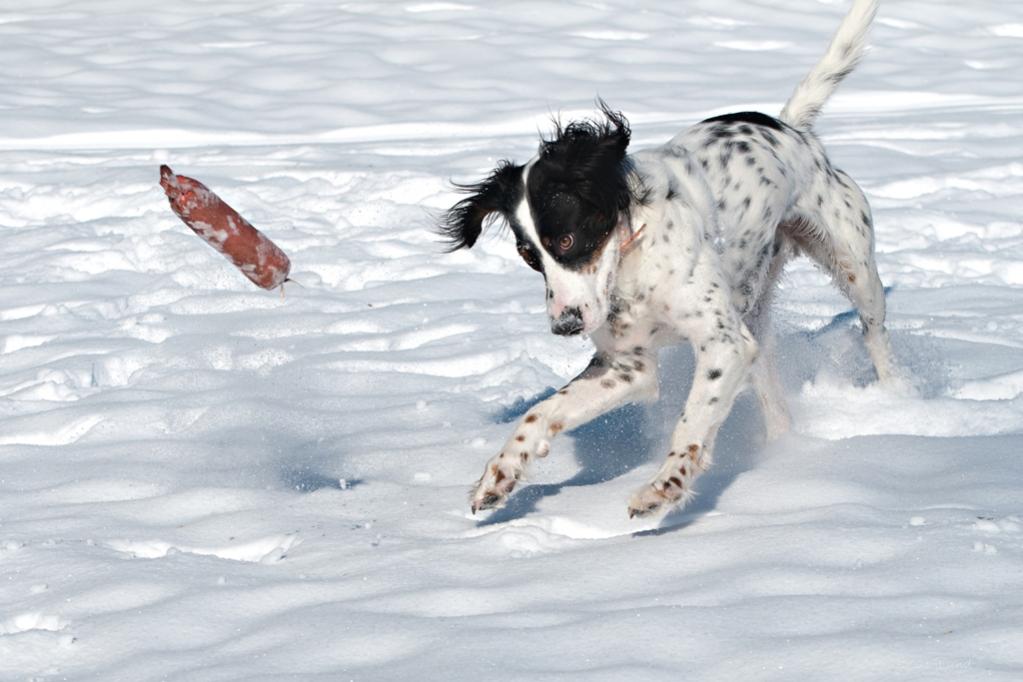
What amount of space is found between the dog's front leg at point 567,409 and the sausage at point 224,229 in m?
0.96

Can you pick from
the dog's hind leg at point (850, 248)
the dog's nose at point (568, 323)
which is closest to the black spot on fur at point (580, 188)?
the dog's nose at point (568, 323)

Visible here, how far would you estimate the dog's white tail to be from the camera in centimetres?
470

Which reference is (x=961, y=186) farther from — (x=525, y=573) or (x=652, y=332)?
(x=525, y=573)

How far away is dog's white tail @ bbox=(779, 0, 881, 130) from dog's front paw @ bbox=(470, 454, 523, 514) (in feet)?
6.10

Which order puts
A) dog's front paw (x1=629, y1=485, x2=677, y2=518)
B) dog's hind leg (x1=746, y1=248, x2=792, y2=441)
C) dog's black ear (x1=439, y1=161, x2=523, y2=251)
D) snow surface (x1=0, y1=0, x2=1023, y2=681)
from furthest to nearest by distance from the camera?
1. dog's hind leg (x1=746, y1=248, x2=792, y2=441)
2. dog's black ear (x1=439, y1=161, x2=523, y2=251)
3. dog's front paw (x1=629, y1=485, x2=677, y2=518)
4. snow surface (x1=0, y1=0, x2=1023, y2=681)

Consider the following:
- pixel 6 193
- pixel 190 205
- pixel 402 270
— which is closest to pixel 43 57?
pixel 6 193

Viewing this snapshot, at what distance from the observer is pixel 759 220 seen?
4059mm

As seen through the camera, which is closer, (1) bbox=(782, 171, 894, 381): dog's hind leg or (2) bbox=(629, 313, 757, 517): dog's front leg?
(2) bbox=(629, 313, 757, 517): dog's front leg

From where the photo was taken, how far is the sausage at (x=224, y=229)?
3.72 metres

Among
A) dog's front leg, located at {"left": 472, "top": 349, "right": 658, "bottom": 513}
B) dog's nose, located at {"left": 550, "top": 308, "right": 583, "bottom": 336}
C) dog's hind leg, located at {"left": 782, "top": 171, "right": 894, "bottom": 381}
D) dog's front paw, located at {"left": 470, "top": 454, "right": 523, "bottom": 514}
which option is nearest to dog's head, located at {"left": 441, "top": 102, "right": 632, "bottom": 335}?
dog's nose, located at {"left": 550, "top": 308, "right": 583, "bottom": 336}

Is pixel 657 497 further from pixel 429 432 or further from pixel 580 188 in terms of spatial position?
pixel 429 432

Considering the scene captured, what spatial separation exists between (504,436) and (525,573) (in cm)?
117

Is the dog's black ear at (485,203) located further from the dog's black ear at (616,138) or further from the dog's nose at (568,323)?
the dog's nose at (568,323)

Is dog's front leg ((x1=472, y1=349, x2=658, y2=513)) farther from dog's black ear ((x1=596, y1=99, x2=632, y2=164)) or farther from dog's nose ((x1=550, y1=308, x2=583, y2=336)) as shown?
dog's black ear ((x1=596, y1=99, x2=632, y2=164))
